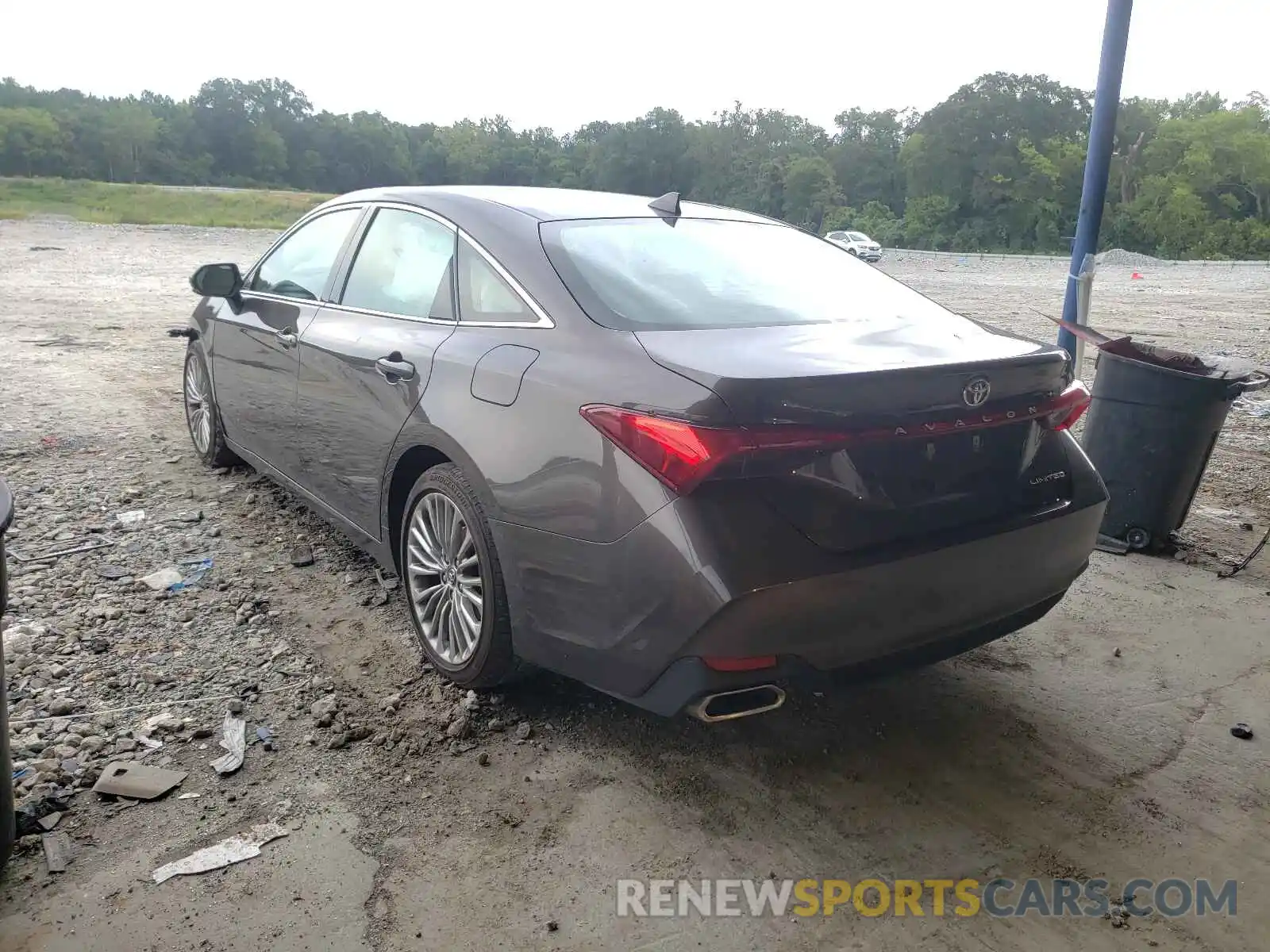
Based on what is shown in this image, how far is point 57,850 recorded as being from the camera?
245 centimetres

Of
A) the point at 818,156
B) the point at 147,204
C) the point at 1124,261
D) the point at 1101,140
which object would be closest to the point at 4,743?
the point at 1101,140

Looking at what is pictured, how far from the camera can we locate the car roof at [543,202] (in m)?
3.43

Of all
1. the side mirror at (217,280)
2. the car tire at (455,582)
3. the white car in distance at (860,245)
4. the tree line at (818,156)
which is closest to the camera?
the car tire at (455,582)

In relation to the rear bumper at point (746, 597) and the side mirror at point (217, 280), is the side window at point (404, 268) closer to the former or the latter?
the rear bumper at point (746, 597)

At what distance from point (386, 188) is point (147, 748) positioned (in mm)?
2363

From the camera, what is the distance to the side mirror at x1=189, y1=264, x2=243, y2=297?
4719 mm

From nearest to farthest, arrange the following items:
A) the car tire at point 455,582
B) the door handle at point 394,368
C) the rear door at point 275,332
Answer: the car tire at point 455,582 → the door handle at point 394,368 → the rear door at point 275,332

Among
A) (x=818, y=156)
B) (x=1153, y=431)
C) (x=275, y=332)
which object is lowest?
(x=1153, y=431)

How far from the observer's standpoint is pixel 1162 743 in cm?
305

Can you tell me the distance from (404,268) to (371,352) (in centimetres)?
37

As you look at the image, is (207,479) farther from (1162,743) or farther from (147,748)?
(1162,743)

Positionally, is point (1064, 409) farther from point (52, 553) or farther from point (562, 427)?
point (52, 553)

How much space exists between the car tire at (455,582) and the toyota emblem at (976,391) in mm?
1399

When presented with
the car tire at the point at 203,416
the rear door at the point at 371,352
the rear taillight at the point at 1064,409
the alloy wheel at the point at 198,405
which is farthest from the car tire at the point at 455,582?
the alloy wheel at the point at 198,405
